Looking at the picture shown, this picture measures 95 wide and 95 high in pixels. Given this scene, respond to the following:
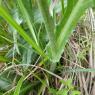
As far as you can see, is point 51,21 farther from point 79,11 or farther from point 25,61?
point 25,61

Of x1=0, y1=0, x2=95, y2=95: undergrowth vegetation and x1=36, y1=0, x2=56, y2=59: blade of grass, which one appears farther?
x1=0, y1=0, x2=95, y2=95: undergrowth vegetation

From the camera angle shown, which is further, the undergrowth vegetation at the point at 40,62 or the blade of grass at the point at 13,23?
the undergrowth vegetation at the point at 40,62

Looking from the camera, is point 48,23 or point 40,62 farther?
point 40,62

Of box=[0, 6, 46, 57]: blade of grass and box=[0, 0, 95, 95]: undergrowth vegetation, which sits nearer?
box=[0, 6, 46, 57]: blade of grass

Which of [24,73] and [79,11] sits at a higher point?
[79,11]

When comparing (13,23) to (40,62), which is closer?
(13,23)

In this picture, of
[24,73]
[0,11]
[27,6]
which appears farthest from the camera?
[24,73]

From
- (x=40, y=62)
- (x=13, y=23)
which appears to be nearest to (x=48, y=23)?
(x=13, y=23)

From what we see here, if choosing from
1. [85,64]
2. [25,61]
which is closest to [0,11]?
[25,61]

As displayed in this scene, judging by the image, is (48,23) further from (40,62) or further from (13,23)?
(40,62)

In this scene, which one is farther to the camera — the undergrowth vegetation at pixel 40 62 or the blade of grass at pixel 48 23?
the undergrowth vegetation at pixel 40 62

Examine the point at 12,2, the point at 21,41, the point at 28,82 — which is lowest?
the point at 28,82
